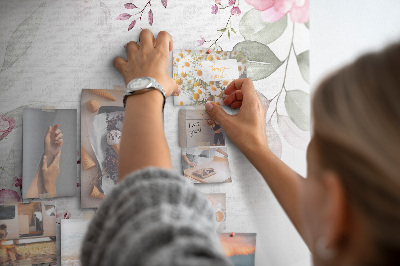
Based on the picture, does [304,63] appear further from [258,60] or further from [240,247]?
[240,247]

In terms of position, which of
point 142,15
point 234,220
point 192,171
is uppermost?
point 142,15

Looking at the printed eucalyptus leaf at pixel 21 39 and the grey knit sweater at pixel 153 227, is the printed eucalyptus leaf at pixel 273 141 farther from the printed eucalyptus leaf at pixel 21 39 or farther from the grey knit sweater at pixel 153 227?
the printed eucalyptus leaf at pixel 21 39

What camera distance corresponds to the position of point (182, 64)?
789 mm

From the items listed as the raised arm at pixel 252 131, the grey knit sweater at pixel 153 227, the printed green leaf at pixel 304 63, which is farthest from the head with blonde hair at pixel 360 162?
the printed green leaf at pixel 304 63

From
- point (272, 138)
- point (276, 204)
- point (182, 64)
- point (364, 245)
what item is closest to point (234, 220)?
point (276, 204)

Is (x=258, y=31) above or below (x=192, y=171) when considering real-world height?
above

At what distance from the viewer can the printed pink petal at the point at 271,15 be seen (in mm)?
818

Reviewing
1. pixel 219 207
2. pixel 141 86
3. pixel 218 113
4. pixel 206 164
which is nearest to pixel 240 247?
pixel 219 207

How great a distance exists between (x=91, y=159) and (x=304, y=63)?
54 centimetres

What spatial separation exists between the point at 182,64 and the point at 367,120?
0.52 meters

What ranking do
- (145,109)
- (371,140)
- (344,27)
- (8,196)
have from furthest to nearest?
(344,27) → (8,196) → (145,109) → (371,140)

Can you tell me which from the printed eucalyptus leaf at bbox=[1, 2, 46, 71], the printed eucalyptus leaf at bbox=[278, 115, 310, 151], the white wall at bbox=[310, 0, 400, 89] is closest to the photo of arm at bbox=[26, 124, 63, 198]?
the printed eucalyptus leaf at bbox=[1, 2, 46, 71]

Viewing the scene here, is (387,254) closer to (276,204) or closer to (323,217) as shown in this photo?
(323,217)

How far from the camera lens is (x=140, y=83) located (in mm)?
642
